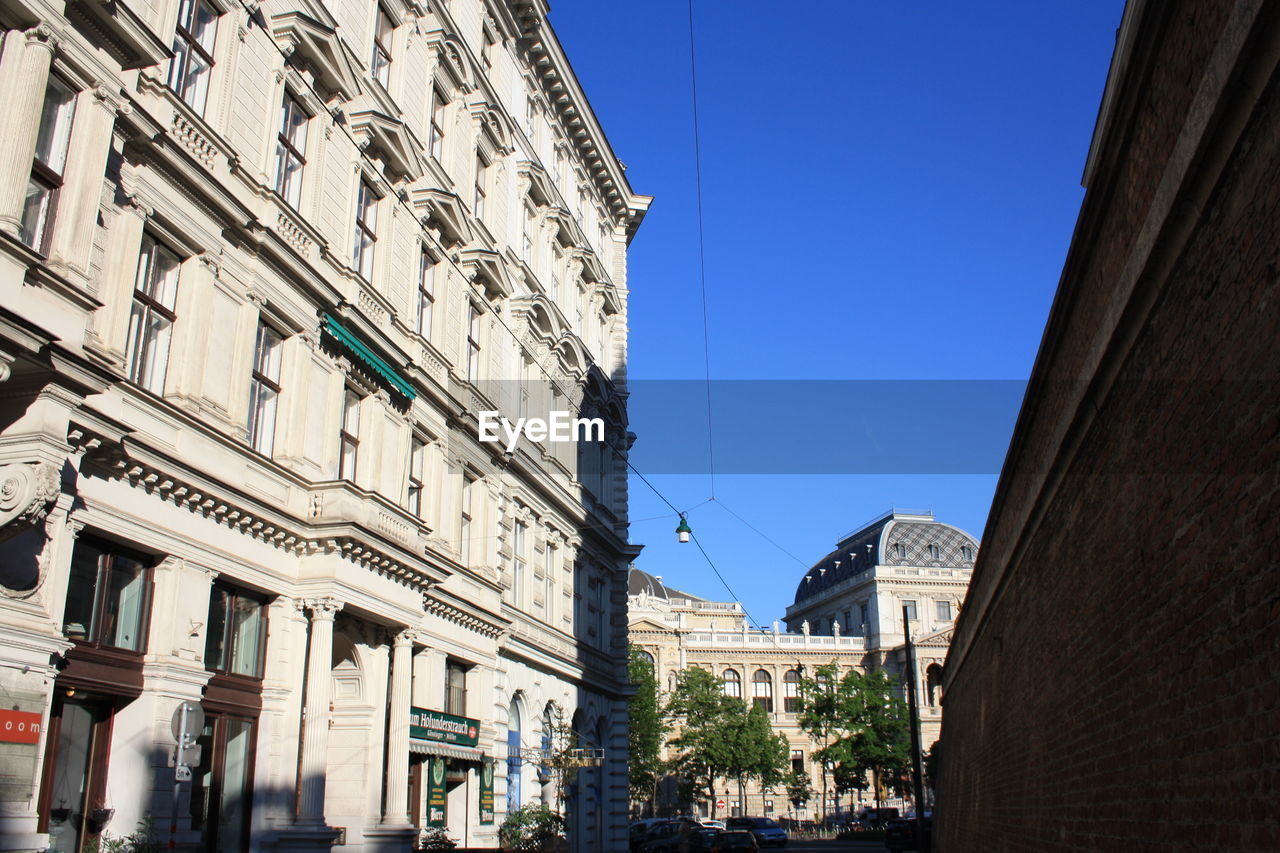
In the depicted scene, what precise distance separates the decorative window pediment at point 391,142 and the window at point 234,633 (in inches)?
412

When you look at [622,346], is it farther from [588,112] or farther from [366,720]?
[366,720]

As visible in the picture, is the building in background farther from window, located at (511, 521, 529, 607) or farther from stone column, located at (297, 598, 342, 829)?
stone column, located at (297, 598, 342, 829)

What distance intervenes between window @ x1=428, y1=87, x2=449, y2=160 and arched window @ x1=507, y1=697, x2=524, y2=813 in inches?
581

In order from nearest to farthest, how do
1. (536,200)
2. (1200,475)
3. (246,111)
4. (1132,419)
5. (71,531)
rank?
(1200,475)
(1132,419)
(71,531)
(246,111)
(536,200)

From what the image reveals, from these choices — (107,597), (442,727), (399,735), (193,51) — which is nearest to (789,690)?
(442,727)

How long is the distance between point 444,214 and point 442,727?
12.1 meters

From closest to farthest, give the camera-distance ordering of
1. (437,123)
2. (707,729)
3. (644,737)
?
1. (437,123)
2. (644,737)
3. (707,729)

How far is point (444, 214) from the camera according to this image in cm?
2708

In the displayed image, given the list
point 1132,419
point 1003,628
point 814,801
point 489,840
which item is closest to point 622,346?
point 489,840

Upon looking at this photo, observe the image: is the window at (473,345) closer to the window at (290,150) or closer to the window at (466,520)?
the window at (466,520)

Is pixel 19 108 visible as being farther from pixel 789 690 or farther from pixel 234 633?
pixel 789 690

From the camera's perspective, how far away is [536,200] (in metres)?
36.7

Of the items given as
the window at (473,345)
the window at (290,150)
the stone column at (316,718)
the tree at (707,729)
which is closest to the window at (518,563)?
the window at (473,345)

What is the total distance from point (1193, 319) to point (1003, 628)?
10.7 meters
